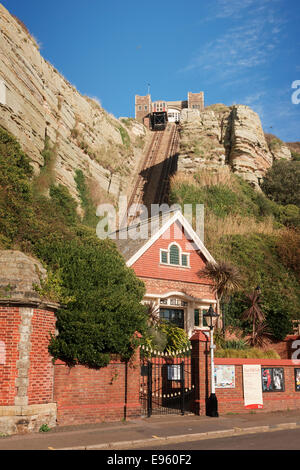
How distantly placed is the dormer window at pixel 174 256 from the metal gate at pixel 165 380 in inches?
280

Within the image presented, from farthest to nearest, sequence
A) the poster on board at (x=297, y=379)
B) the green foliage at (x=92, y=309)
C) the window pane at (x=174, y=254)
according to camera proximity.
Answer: the window pane at (x=174, y=254), the poster on board at (x=297, y=379), the green foliage at (x=92, y=309)

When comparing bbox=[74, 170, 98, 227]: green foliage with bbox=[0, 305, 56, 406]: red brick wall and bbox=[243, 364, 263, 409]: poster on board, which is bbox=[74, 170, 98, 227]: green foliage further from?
bbox=[0, 305, 56, 406]: red brick wall

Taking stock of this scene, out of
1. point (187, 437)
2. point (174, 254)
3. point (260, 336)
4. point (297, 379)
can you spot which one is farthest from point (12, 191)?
point (260, 336)

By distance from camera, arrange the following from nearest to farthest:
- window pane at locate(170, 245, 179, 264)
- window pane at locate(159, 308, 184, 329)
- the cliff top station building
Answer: window pane at locate(159, 308, 184, 329), window pane at locate(170, 245, 179, 264), the cliff top station building

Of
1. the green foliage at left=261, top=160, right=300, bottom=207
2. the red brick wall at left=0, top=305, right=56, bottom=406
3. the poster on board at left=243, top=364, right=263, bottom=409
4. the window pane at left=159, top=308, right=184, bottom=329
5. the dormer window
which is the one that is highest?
the green foliage at left=261, top=160, right=300, bottom=207

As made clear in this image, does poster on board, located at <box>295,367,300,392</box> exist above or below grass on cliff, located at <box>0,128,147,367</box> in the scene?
below

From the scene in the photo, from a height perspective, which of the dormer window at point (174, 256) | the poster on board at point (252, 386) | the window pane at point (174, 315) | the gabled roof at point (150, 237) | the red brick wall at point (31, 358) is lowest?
the poster on board at point (252, 386)

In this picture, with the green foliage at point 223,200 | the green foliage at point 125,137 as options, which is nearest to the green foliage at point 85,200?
the green foliage at point 223,200

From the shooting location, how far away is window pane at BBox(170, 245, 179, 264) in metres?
23.1

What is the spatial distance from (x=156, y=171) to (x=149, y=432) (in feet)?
150

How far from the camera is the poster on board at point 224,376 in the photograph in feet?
50.2

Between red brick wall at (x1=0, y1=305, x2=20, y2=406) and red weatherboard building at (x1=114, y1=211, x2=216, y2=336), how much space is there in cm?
995

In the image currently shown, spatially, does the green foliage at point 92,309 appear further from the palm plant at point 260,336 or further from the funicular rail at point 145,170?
the funicular rail at point 145,170

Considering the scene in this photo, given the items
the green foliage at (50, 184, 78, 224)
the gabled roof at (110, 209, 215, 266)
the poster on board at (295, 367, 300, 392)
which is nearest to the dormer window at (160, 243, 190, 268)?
the gabled roof at (110, 209, 215, 266)
